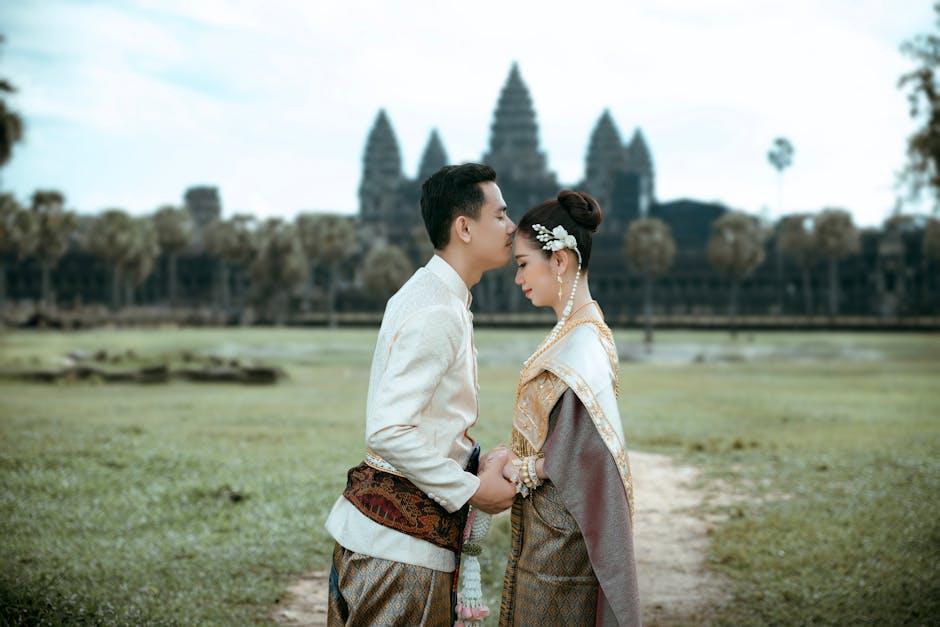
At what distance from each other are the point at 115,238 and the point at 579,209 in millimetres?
56581

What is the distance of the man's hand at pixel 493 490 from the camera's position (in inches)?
118

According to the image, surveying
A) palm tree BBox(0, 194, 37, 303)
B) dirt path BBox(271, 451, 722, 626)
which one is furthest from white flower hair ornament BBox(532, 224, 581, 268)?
palm tree BBox(0, 194, 37, 303)

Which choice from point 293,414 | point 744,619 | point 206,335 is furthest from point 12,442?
point 206,335

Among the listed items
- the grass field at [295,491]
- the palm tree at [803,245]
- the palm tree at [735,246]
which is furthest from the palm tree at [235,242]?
the grass field at [295,491]

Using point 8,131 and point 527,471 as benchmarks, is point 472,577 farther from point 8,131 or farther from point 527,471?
point 8,131

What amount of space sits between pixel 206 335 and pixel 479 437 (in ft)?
94.5

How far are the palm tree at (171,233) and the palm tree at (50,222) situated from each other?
9.43 meters

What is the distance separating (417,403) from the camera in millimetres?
2812

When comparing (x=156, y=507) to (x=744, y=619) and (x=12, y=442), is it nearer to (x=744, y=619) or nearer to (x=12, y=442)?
(x=12, y=442)

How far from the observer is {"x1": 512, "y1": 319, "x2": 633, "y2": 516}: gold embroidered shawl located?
121 inches

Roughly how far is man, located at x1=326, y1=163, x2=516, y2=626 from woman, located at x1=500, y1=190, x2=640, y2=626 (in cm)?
13

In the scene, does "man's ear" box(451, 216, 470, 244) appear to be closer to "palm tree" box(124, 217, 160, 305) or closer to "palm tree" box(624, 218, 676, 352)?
"palm tree" box(624, 218, 676, 352)

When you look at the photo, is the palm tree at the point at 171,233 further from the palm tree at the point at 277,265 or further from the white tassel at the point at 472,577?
the white tassel at the point at 472,577

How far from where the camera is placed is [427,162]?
83938 millimetres
